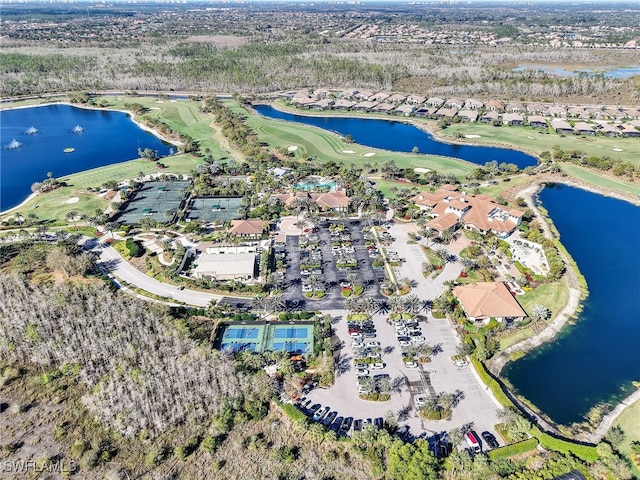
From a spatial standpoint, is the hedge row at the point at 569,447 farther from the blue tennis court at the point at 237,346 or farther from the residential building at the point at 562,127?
the residential building at the point at 562,127

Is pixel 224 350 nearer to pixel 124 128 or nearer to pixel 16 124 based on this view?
pixel 124 128

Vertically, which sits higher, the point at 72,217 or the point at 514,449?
the point at 514,449

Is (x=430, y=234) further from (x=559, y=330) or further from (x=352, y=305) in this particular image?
(x=559, y=330)

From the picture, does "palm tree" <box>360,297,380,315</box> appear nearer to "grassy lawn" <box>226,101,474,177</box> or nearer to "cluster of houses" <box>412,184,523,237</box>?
"cluster of houses" <box>412,184,523,237</box>

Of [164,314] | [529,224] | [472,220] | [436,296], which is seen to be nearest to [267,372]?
[164,314]

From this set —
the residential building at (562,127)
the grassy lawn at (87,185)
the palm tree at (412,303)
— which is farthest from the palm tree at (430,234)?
the residential building at (562,127)

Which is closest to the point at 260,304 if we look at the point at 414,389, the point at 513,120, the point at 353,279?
the point at 353,279
